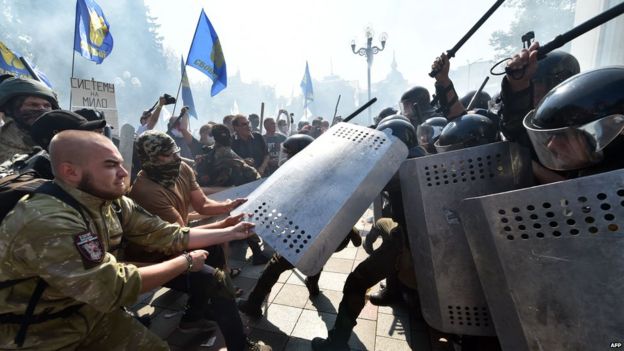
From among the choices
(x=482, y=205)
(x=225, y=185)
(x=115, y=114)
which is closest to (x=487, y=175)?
(x=482, y=205)

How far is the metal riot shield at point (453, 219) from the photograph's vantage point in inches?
60.9

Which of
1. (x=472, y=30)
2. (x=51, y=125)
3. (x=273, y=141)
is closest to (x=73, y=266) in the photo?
(x=51, y=125)

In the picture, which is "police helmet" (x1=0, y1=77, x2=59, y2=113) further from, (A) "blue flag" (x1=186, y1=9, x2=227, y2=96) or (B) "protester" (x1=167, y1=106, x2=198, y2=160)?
(A) "blue flag" (x1=186, y1=9, x2=227, y2=96)

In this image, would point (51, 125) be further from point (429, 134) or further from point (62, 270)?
point (429, 134)

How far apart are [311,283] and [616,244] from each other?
2796mm

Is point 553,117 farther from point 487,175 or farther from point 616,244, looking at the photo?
point 616,244

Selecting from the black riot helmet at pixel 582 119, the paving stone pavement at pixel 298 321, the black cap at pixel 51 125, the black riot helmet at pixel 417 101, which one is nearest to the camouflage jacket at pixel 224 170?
the paving stone pavement at pixel 298 321

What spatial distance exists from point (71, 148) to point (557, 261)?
7.14 feet

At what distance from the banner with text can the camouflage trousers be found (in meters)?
4.20

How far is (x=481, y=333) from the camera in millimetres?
1517

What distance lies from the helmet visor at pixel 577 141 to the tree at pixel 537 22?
138 ft

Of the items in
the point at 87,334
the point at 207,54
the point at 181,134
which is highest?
the point at 207,54

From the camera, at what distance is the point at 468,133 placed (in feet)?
7.12

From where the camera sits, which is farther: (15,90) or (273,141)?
(273,141)
